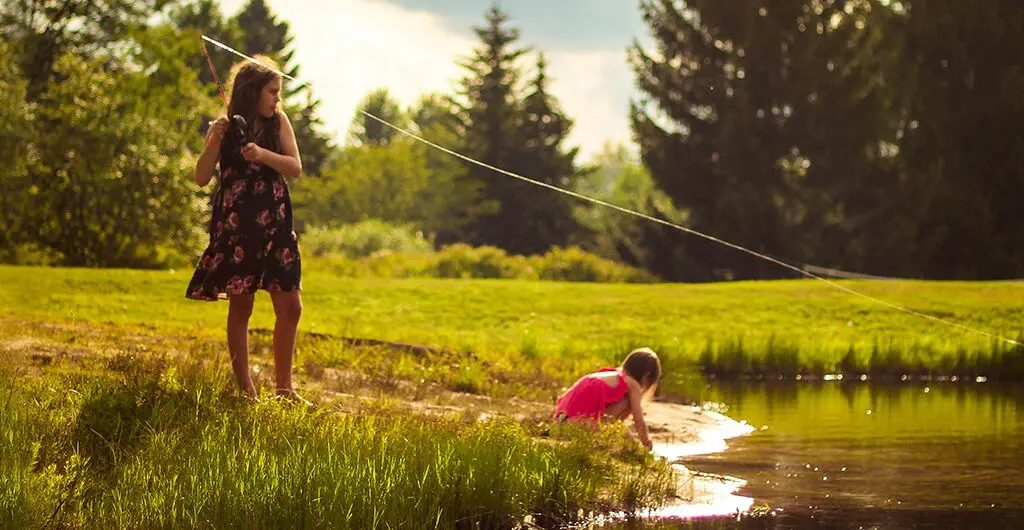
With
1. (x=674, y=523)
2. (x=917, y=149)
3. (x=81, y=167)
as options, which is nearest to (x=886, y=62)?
(x=917, y=149)

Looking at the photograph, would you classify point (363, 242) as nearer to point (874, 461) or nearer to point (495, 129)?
point (495, 129)

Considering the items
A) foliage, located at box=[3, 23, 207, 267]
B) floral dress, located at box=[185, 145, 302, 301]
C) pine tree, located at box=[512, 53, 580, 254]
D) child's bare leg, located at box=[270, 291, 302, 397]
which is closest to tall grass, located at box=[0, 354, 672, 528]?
child's bare leg, located at box=[270, 291, 302, 397]

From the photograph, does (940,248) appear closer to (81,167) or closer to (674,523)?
(81,167)

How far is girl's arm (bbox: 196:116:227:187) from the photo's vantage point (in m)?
8.41

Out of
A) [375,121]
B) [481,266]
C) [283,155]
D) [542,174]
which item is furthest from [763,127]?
[375,121]

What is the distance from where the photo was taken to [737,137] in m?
42.7

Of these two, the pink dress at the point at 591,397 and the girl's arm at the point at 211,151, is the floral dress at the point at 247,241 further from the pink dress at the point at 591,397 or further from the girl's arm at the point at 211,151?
the pink dress at the point at 591,397

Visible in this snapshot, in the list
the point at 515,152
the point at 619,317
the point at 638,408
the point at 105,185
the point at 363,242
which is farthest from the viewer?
the point at 515,152

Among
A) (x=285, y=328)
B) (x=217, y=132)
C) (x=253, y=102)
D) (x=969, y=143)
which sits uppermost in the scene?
(x=969, y=143)

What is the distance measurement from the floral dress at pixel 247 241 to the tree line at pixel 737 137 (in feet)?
63.6

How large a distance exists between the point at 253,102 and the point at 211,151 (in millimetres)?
401

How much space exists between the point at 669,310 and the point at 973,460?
13532 millimetres

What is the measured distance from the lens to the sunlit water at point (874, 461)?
733 cm

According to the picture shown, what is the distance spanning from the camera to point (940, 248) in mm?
36906
